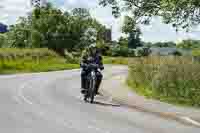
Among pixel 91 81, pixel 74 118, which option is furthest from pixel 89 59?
pixel 74 118

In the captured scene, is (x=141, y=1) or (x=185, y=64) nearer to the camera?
(x=185, y=64)

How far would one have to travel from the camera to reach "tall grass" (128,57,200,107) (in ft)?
55.1

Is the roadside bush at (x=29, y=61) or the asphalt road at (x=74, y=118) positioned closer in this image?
the asphalt road at (x=74, y=118)

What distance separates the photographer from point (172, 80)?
1795 centimetres

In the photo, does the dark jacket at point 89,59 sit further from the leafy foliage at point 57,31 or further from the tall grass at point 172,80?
the leafy foliage at point 57,31

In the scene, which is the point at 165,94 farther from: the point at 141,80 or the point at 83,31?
the point at 83,31

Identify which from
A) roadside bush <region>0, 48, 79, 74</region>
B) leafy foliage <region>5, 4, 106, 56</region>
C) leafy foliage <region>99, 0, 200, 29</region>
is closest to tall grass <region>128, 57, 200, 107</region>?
leafy foliage <region>99, 0, 200, 29</region>

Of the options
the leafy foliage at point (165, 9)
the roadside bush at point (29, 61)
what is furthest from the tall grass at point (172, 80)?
the roadside bush at point (29, 61)

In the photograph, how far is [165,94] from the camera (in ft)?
58.5

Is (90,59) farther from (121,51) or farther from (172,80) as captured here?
(121,51)

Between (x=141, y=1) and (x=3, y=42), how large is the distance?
109055 mm

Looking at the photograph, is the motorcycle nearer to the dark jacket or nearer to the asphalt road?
the dark jacket

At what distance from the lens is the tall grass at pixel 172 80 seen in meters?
16.8

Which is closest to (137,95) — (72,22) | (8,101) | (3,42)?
(8,101)
